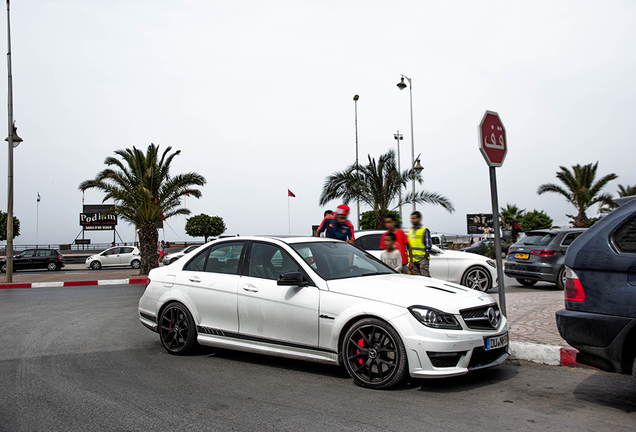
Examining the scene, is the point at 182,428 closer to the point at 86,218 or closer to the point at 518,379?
the point at 518,379

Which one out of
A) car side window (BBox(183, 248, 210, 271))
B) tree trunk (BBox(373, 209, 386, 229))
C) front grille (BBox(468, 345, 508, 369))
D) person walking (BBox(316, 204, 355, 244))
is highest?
tree trunk (BBox(373, 209, 386, 229))

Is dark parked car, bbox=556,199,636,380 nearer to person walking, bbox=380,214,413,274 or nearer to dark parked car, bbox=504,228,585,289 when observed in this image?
person walking, bbox=380,214,413,274

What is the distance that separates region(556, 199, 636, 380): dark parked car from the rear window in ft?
28.7

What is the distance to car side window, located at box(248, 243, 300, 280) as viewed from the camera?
5348 mm

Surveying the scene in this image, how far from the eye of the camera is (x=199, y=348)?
20.2 feet

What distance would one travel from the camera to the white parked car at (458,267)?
36.8 ft

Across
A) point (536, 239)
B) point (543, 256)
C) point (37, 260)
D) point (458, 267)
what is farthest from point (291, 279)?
point (37, 260)

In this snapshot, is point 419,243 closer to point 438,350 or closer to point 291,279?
point 291,279

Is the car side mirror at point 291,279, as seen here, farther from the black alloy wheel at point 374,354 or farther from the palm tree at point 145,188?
the palm tree at point 145,188

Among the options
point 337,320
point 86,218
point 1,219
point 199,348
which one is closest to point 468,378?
point 337,320

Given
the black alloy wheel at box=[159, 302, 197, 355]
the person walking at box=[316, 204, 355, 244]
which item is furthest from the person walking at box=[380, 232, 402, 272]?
the black alloy wheel at box=[159, 302, 197, 355]

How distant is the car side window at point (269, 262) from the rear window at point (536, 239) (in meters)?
8.83

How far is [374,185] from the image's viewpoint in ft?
78.1

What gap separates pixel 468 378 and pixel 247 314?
2.36 metres
